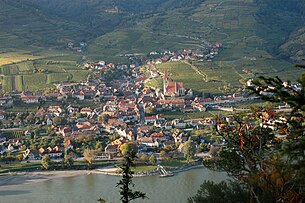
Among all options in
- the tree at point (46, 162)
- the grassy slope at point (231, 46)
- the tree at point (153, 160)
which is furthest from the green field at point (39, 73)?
the tree at point (153, 160)

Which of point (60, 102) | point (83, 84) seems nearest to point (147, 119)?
point (60, 102)

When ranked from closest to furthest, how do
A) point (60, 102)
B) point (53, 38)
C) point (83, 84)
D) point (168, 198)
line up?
point (168, 198), point (60, 102), point (83, 84), point (53, 38)

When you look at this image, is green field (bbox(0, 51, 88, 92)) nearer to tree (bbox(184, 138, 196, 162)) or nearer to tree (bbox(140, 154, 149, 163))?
tree (bbox(140, 154, 149, 163))

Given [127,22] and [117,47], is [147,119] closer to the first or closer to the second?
[117,47]

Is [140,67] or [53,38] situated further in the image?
[53,38]

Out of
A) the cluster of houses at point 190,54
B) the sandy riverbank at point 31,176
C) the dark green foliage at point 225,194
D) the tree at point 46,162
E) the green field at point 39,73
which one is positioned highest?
the dark green foliage at point 225,194

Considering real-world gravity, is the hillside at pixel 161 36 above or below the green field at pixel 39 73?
above

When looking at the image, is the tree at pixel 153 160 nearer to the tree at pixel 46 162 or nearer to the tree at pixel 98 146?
the tree at pixel 98 146

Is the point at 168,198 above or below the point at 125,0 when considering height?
below
